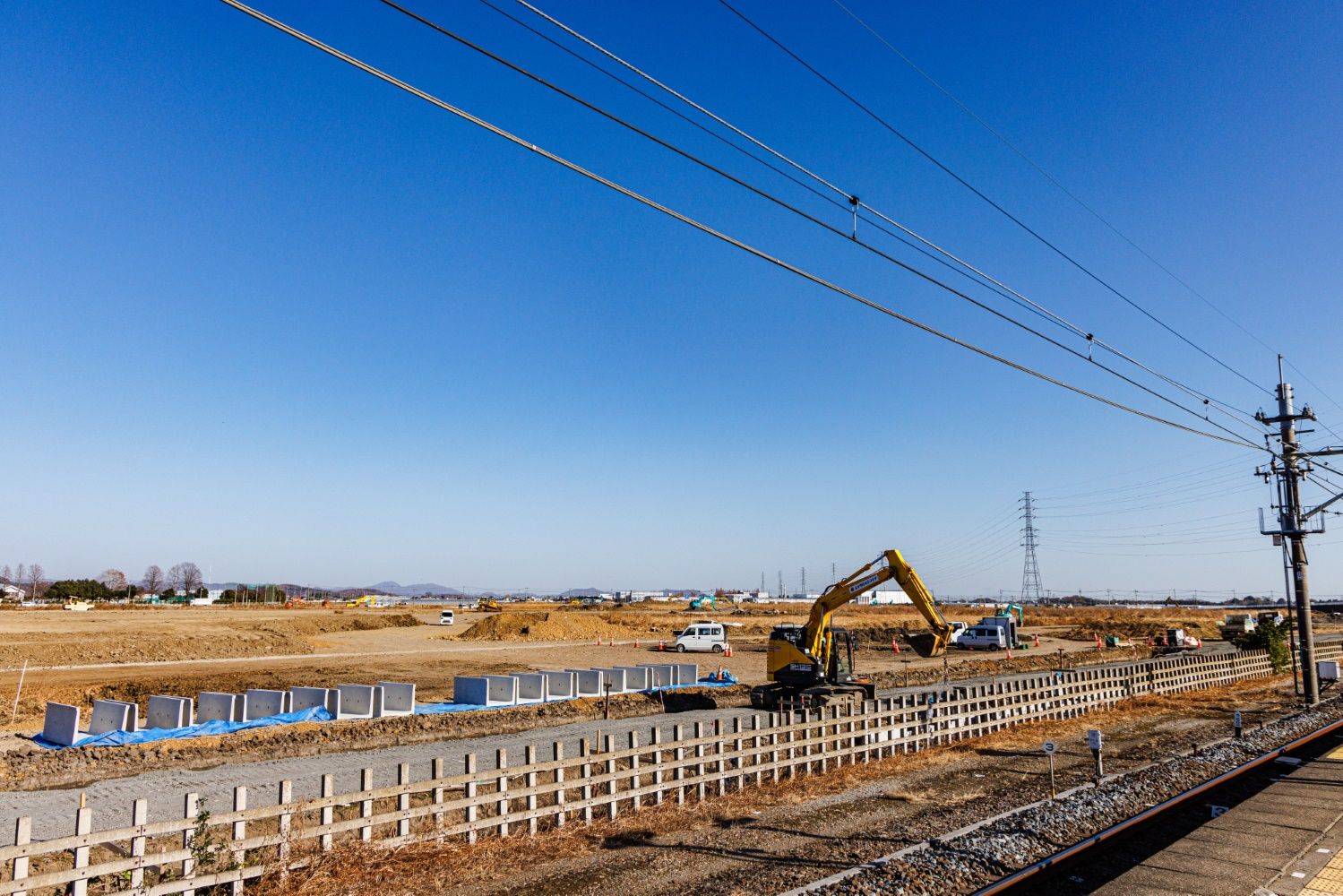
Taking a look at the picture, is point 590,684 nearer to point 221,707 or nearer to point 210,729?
point 221,707

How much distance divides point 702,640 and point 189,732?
30.2 metres

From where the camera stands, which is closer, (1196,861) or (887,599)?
(1196,861)

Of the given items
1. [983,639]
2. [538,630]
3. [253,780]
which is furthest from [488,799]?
[983,639]

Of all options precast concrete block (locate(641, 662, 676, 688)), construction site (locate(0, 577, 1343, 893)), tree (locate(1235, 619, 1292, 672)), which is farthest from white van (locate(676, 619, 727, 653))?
tree (locate(1235, 619, 1292, 672))

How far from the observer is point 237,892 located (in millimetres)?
7676

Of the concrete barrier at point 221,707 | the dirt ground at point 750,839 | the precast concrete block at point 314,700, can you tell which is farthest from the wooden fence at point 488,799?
the concrete barrier at point 221,707

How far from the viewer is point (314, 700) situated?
74.8ft

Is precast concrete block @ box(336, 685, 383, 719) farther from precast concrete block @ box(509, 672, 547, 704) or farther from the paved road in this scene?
precast concrete block @ box(509, 672, 547, 704)

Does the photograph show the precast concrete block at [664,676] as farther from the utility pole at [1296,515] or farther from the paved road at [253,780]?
the utility pole at [1296,515]

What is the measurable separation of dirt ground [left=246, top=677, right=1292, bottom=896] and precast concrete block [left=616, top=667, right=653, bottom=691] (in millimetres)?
13601

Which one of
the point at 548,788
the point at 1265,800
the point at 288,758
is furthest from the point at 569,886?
the point at 288,758

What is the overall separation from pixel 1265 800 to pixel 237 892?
1358cm

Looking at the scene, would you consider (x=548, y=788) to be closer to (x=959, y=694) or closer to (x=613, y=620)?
(x=959, y=694)

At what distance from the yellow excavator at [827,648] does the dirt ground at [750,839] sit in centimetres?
489
